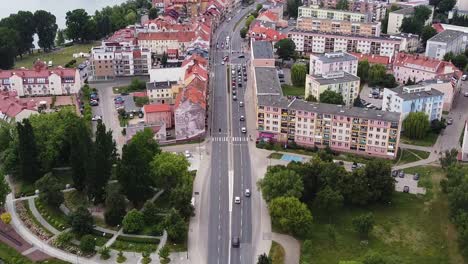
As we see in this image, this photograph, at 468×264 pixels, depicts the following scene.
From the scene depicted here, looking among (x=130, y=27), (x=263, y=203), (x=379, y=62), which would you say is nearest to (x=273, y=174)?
(x=263, y=203)

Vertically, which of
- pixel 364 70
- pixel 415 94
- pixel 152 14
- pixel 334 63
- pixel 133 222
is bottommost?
pixel 133 222

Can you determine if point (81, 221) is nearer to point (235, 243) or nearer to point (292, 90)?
point (235, 243)

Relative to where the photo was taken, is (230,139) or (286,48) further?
(286,48)

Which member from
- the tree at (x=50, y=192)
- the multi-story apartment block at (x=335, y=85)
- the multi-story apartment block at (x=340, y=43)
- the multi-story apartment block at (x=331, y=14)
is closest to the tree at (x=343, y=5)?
the multi-story apartment block at (x=331, y=14)

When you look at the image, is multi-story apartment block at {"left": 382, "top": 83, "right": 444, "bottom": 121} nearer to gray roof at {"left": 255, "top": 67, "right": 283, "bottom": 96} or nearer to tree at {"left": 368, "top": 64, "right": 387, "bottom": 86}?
tree at {"left": 368, "top": 64, "right": 387, "bottom": 86}

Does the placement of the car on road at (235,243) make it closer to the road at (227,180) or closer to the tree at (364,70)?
the road at (227,180)

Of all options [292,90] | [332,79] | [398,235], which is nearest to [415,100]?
[332,79]
